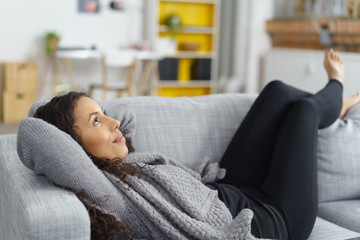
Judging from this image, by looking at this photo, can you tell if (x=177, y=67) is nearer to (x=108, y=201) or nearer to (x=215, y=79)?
(x=215, y=79)

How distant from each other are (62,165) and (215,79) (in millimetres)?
5319

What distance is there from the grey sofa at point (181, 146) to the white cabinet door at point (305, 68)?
2743mm

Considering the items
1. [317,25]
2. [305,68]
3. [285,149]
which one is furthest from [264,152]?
[317,25]

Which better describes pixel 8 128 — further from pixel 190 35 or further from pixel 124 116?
pixel 124 116

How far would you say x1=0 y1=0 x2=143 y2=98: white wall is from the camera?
19.1 ft

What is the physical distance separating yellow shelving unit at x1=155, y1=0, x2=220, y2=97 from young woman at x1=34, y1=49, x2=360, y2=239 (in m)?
4.22

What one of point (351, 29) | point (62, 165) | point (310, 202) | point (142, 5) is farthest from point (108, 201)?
point (142, 5)

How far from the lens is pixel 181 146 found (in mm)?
2080

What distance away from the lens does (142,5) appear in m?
6.45

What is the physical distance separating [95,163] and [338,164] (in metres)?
1.02

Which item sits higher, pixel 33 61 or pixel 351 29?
pixel 351 29

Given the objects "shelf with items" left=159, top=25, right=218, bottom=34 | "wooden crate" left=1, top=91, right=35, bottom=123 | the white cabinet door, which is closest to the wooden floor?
"wooden crate" left=1, top=91, right=35, bottom=123

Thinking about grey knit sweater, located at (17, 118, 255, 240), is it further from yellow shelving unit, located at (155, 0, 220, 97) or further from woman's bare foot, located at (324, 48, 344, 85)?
yellow shelving unit, located at (155, 0, 220, 97)

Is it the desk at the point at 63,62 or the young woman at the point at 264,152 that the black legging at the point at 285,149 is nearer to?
the young woman at the point at 264,152
